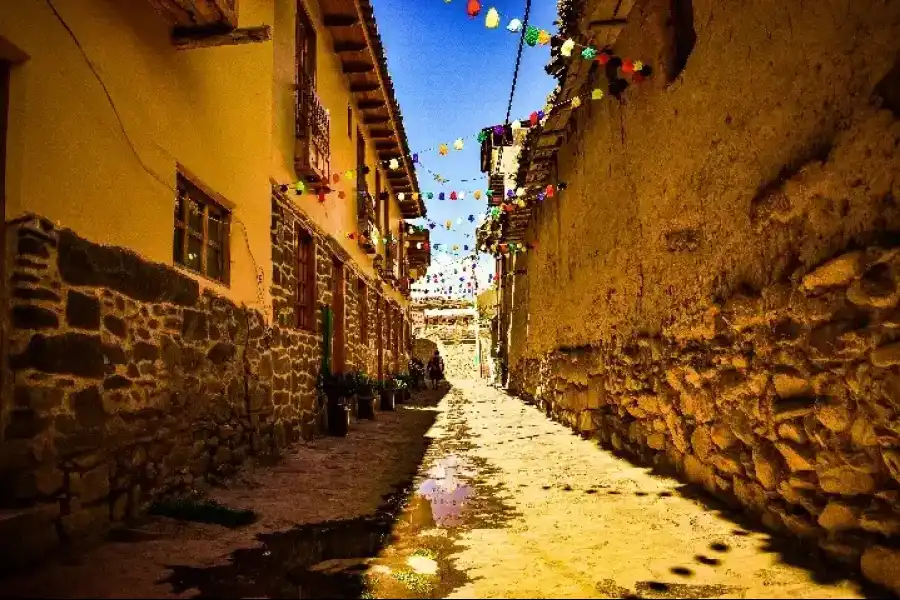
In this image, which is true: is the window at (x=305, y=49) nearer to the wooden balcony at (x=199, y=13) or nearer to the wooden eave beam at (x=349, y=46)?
the wooden eave beam at (x=349, y=46)

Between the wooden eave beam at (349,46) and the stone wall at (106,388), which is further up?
the wooden eave beam at (349,46)

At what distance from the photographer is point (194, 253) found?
517 centimetres

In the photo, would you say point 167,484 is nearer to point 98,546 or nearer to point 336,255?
point 98,546

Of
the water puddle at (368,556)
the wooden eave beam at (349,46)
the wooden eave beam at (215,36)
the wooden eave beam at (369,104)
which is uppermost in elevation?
the wooden eave beam at (349,46)

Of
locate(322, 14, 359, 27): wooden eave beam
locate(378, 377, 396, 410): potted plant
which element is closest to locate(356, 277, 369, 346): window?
locate(378, 377, 396, 410): potted plant

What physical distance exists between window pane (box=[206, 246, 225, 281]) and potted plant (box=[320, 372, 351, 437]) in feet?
11.2

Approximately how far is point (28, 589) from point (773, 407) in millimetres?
3939

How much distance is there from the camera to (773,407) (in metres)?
3.34

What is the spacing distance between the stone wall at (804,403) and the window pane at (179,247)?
4.25 meters

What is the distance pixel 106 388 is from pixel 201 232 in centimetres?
208

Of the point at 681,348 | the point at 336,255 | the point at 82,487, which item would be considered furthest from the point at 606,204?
the point at 82,487

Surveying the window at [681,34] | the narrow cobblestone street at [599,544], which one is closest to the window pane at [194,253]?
the narrow cobblestone street at [599,544]

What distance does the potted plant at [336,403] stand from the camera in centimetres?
844

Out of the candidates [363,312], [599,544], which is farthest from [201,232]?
[363,312]
